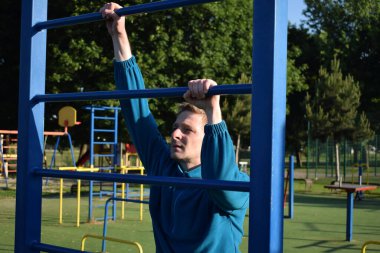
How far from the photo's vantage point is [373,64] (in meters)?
32.5

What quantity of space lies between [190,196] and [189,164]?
18cm

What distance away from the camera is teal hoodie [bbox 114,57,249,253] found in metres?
2.16

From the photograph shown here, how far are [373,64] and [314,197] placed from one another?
16793 millimetres

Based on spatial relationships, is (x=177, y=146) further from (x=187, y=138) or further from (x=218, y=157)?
(x=218, y=157)

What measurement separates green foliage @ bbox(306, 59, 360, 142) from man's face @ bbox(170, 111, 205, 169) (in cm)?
2220

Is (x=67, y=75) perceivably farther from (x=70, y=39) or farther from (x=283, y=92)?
(x=283, y=92)

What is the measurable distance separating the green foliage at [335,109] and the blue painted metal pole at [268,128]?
22666 millimetres

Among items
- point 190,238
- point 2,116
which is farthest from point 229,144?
point 2,116

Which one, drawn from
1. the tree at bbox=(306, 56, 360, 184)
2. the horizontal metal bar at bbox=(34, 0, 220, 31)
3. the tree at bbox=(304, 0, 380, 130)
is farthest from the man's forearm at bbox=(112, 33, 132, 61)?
the tree at bbox=(304, 0, 380, 130)

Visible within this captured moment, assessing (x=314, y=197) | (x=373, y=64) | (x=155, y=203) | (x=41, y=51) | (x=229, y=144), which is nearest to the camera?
Answer: (x=229, y=144)

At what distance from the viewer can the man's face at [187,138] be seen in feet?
8.25

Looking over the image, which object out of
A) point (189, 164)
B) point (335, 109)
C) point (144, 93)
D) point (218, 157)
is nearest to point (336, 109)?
point (335, 109)

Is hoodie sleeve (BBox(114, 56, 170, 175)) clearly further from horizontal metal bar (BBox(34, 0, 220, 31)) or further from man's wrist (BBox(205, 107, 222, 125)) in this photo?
man's wrist (BBox(205, 107, 222, 125))

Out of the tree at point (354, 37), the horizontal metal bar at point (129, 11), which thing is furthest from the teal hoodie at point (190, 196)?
the tree at point (354, 37)
